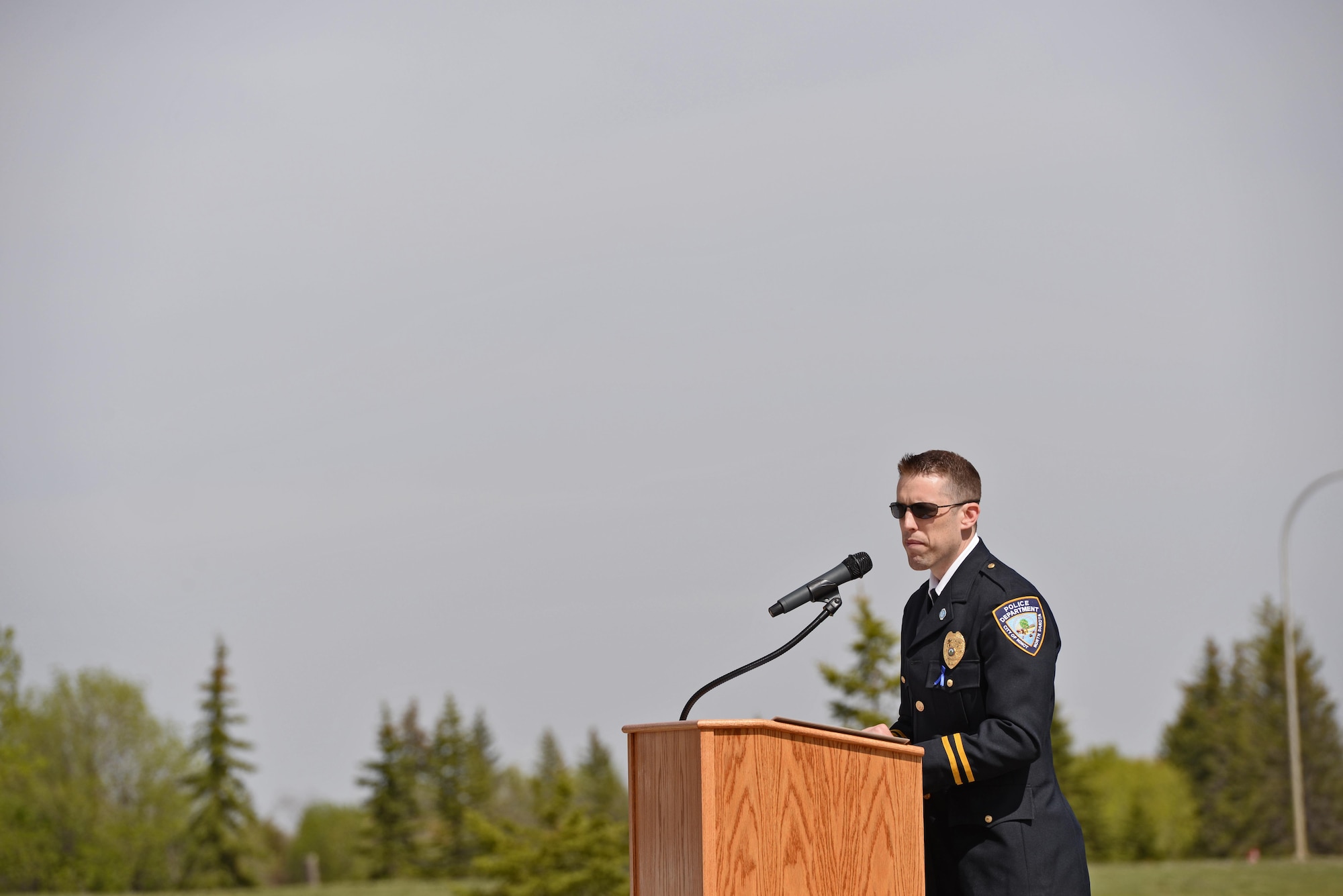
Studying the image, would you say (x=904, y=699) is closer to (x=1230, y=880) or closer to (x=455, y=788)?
(x=1230, y=880)

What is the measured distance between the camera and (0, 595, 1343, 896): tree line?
42.6 metres

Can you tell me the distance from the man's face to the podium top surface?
68cm

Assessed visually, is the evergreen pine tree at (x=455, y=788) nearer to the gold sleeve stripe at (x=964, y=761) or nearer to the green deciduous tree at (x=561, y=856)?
the green deciduous tree at (x=561, y=856)

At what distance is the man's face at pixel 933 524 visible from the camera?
14.7 feet

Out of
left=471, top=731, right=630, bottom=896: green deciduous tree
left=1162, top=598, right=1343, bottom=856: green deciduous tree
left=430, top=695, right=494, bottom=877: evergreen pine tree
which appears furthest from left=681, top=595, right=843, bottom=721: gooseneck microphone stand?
left=1162, top=598, right=1343, bottom=856: green deciduous tree

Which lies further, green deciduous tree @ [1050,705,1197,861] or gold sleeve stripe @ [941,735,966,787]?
green deciduous tree @ [1050,705,1197,861]

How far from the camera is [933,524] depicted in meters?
4.50

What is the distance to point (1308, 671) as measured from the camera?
5641 cm

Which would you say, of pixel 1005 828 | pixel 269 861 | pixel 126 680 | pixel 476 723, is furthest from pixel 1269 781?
pixel 1005 828

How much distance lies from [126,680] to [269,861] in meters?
10.2

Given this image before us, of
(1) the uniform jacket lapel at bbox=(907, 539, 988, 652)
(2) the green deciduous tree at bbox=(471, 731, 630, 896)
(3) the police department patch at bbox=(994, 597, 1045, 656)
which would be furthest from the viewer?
(2) the green deciduous tree at bbox=(471, 731, 630, 896)

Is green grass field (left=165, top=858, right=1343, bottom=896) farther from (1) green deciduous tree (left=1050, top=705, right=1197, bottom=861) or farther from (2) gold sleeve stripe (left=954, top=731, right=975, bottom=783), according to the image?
(2) gold sleeve stripe (left=954, top=731, right=975, bottom=783)

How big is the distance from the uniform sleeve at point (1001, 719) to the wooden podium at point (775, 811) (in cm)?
11

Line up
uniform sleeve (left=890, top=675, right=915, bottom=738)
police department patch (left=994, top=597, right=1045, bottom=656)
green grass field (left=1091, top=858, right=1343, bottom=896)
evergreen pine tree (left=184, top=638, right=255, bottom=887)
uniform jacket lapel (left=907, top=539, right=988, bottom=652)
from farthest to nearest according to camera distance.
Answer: evergreen pine tree (left=184, top=638, right=255, bottom=887) < green grass field (left=1091, top=858, right=1343, bottom=896) < uniform sleeve (left=890, top=675, right=915, bottom=738) < uniform jacket lapel (left=907, top=539, right=988, bottom=652) < police department patch (left=994, top=597, right=1045, bottom=656)
